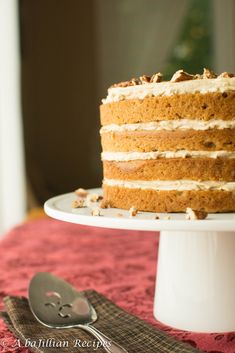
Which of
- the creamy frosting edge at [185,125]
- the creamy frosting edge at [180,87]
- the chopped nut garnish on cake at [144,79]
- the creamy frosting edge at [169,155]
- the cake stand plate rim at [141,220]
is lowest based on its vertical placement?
the cake stand plate rim at [141,220]

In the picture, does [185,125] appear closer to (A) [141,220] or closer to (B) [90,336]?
(A) [141,220]

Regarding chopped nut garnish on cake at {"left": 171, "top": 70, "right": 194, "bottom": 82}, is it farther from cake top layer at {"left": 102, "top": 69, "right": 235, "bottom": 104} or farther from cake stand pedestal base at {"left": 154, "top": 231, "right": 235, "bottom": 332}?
cake stand pedestal base at {"left": 154, "top": 231, "right": 235, "bottom": 332}

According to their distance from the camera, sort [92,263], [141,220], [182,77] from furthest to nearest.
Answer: [92,263] → [182,77] → [141,220]

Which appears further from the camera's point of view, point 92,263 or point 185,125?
point 92,263

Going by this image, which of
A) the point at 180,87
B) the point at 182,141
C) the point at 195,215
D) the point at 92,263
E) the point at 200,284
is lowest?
the point at 92,263

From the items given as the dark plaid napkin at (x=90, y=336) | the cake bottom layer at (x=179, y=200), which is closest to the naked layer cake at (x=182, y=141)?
the cake bottom layer at (x=179, y=200)

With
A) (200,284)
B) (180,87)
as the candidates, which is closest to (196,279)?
(200,284)

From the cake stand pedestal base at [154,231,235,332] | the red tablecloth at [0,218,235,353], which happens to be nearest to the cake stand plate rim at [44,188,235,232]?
the cake stand pedestal base at [154,231,235,332]

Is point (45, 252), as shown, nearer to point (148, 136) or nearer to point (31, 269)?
point (31, 269)

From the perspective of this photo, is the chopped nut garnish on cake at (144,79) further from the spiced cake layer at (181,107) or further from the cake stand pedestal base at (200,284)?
the cake stand pedestal base at (200,284)
